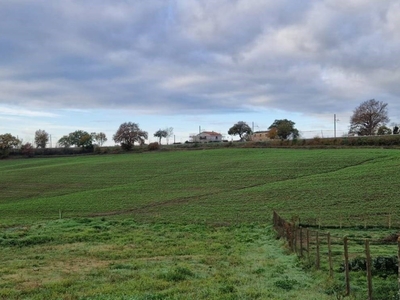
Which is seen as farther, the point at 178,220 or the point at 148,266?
the point at 178,220

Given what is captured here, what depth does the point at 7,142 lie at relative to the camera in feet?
460

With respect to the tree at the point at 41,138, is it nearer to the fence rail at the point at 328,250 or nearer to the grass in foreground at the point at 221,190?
the grass in foreground at the point at 221,190

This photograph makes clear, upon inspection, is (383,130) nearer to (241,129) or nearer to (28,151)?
(241,129)

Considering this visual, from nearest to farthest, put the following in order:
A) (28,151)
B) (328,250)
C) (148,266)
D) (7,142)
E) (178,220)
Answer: (328,250), (148,266), (178,220), (28,151), (7,142)

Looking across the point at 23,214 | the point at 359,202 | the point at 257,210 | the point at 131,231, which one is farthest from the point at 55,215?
the point at 359,202

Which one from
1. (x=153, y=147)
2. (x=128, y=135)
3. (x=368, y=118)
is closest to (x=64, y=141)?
(x=128, y=135)

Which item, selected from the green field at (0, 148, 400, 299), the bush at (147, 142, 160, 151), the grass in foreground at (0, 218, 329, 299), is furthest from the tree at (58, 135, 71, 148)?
the grass in foreground at (0, 218, 329, 299)

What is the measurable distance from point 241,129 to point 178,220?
524 ft

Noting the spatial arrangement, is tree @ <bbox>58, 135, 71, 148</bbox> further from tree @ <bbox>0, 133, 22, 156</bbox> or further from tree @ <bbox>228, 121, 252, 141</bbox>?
tree @ <bbox>228, 121, 252, 141</bbox>

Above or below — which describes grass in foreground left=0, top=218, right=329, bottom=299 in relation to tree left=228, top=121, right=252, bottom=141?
below

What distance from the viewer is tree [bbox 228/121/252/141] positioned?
193125mm

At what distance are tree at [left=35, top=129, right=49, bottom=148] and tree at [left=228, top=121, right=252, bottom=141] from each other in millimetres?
85949

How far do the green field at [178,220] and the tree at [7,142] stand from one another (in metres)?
57.8

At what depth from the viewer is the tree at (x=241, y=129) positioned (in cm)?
19312
